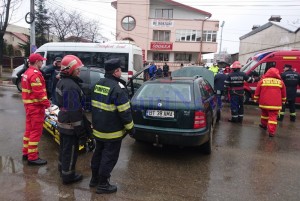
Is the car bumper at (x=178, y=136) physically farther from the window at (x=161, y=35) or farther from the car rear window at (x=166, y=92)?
the window at (x=161, y=35)

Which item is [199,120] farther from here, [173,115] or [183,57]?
[183,57]

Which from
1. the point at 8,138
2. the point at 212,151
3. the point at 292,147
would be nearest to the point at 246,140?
the point at 292,147

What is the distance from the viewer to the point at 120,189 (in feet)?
12.1

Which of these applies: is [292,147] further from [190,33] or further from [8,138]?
[190,33]

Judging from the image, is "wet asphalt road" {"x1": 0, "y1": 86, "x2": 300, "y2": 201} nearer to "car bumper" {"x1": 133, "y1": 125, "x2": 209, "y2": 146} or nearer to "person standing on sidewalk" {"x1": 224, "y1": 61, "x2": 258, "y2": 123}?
"car bumper" {"x1": 133, "y1": 125, "x2": 209, "y2": 146}

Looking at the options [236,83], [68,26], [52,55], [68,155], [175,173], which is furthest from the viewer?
[68,26]

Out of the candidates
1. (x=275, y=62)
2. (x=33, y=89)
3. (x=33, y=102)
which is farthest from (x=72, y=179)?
(x=275, y=62)

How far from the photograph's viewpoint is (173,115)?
15.1 ft

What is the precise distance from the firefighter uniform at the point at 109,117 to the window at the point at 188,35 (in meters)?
35.7

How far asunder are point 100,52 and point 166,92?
8.59 meters

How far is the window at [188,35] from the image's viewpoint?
3784 cm

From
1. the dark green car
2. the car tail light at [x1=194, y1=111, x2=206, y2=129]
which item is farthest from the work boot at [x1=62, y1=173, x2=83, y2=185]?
the car tail light at [x1=194, y1=111, x2=206, y2=129]

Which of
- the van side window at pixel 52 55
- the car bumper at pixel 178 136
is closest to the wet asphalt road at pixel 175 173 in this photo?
the car bumper at pixel 178 136

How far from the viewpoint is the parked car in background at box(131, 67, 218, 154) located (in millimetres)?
4523
